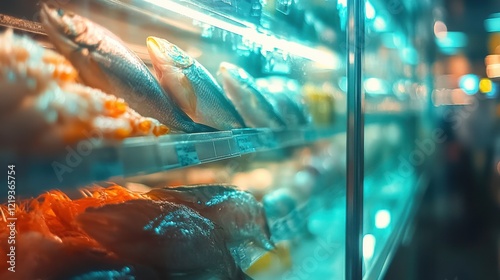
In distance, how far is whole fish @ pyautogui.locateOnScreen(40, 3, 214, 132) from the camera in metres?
0.82

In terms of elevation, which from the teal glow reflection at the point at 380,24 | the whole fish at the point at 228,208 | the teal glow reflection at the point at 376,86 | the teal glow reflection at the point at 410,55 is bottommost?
the whole fish at the point at 228,208

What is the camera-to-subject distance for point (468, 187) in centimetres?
452

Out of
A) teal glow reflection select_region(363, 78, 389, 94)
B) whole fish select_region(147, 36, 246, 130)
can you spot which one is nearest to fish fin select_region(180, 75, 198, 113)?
whole fish select_region(147, 36, 246, 130)

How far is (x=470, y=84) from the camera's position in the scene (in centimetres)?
440

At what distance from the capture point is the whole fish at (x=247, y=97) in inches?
63.7

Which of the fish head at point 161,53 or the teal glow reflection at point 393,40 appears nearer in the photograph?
the fish head at point 161,53

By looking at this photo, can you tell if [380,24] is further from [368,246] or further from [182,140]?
[182,140]

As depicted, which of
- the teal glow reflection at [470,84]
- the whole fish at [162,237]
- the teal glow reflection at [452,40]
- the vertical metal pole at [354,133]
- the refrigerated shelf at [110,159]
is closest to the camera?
the refrigerated shelf at [110,159]

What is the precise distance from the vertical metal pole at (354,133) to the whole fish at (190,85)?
23.7 inches

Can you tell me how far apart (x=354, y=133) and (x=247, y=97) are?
1.49 feet

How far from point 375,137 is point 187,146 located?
2741mm

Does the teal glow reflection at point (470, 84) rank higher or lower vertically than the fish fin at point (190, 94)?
higher

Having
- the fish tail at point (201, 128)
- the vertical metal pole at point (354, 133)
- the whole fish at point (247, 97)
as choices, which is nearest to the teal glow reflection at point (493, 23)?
the vertical metal pole at point (354, 133)

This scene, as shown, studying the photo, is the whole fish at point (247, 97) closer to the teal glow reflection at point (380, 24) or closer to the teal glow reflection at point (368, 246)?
the teal glow reflection at point (368, 246)
